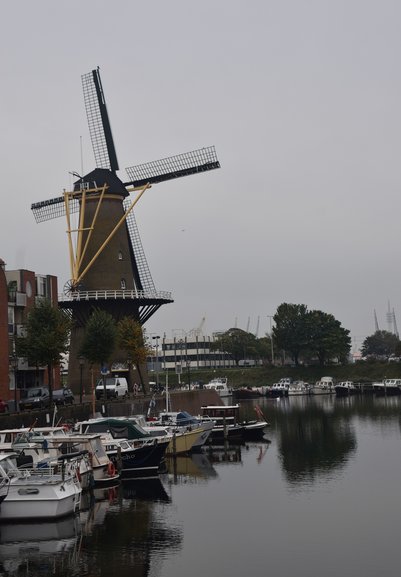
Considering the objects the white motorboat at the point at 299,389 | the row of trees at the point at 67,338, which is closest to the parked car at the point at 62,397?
the row of trees at the point at 67,338

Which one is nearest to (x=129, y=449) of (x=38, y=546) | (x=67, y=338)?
(x=38, y=546)

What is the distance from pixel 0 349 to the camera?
73.3m

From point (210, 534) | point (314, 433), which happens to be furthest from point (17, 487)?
point (314, 433)

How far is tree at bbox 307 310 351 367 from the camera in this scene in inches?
7185

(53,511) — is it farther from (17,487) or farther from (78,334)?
(78,334)

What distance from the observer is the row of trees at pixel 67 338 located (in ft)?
243

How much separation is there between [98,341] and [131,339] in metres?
7.70

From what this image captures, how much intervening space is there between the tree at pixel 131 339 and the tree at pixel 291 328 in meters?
94.4

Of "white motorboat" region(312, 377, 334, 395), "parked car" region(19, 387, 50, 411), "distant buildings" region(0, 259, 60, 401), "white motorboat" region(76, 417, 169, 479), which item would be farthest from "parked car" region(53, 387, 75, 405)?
"white motorboat" region(312, 377, 334, 395)

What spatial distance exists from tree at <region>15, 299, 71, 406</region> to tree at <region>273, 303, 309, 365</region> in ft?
372

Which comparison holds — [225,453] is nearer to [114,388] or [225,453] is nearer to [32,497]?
[114,388]

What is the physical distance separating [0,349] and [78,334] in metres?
22.1

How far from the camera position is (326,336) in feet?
600

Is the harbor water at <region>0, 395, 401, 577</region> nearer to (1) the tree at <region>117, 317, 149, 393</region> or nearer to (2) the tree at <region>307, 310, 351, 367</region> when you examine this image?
(1) the tree at <region>117, 317, 149, 393</region>
